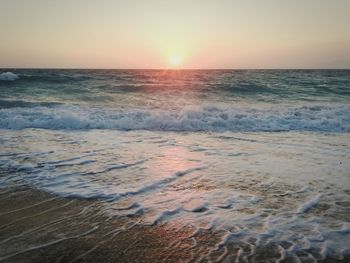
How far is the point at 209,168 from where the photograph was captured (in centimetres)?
702

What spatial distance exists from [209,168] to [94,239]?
11.1 feet

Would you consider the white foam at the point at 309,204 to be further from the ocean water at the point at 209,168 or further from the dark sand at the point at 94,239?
the dark sand at the point at 94,239

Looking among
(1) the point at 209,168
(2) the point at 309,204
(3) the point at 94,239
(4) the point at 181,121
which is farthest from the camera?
(4) the point at 181,121

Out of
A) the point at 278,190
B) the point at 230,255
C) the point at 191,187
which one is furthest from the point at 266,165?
the point at 230,255

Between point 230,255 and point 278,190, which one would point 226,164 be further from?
point 230,255

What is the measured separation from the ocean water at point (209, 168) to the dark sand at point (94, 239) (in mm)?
124

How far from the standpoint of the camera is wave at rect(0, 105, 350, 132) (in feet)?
42.3

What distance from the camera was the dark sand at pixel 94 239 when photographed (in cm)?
361

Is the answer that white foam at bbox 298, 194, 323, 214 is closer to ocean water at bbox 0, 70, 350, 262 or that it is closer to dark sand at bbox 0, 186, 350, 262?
ocean water at bbox 0, 70, 350, 262

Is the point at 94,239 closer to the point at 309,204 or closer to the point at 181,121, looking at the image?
the point at 309,204

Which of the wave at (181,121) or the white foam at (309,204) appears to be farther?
the wave at (181,121)

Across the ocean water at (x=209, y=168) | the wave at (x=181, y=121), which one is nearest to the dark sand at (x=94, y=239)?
the ocean water at (x=209, y=168)

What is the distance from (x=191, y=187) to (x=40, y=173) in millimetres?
2623

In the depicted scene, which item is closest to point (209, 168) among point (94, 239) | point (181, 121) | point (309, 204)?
point (309, 204)
